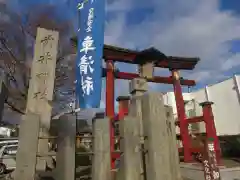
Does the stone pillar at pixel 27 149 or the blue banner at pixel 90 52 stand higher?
the blue banner at pixel 90 52

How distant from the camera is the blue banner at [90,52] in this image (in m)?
6.18

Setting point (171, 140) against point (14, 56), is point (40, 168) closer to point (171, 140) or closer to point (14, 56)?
point (171, 140)

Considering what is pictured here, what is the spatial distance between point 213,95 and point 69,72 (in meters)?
→ 10.6

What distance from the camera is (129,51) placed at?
931 centimetres

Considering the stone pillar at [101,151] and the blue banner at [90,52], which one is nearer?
the stone pillar at [101,151]

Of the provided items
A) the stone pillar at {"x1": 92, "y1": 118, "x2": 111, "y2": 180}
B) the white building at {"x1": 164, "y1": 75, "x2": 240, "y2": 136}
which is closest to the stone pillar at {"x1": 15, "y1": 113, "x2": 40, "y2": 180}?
the stone pillar at {"x1": 92, "y1": 118, "x2": 111, "y2": 180}

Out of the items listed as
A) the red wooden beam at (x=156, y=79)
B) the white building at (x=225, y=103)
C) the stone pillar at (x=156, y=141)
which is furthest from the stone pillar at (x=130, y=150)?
the white building at (x=225, y=103)

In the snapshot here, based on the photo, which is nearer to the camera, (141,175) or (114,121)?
(141,175)

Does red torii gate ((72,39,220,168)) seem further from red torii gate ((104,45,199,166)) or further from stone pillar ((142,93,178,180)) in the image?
stone pillar ((142,93,178,180))

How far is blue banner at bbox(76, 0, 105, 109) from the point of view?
6175 mm

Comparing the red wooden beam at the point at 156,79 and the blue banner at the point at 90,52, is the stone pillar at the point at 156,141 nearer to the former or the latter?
the blue banner at the point at 90,52

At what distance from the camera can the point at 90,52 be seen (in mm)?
6586

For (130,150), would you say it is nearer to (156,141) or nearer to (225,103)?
(156,141)

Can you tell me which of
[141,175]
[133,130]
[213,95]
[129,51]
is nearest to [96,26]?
[129,51]
